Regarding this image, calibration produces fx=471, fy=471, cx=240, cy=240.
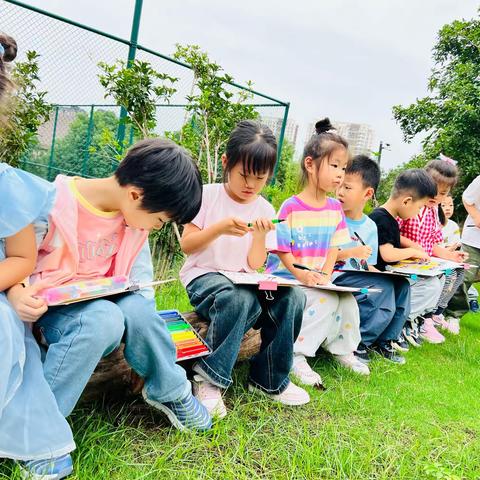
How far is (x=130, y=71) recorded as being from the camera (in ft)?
10.6

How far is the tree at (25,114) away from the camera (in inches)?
140

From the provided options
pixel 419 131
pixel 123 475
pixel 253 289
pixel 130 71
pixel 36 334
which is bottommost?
pixel 123 475

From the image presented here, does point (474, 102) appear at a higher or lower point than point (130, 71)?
higher

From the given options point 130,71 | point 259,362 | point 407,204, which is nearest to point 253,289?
point 259,362

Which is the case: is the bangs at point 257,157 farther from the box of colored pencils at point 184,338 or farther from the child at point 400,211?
the child at point 400,211

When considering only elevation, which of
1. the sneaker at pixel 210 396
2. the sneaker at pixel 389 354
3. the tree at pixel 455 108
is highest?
the tree at pixel 455 108

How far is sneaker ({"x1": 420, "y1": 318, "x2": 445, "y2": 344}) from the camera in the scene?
3.65 metres

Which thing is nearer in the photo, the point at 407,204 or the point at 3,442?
the point at 3,442

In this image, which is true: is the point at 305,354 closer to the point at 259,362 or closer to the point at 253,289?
the point at 259,362

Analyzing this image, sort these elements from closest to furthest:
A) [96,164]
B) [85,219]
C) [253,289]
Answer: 1. [85,219]
2. [253,289]
3. [96,164]

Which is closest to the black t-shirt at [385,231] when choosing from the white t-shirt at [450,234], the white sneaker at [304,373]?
the white sneaker at [304,373]

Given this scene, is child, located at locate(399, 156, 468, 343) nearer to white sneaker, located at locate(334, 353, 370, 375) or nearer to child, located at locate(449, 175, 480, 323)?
child, located at locate(449, 175, 480, 323)

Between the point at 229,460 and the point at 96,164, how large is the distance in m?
5.21

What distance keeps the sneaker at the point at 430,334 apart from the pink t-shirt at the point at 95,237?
9.37ft
